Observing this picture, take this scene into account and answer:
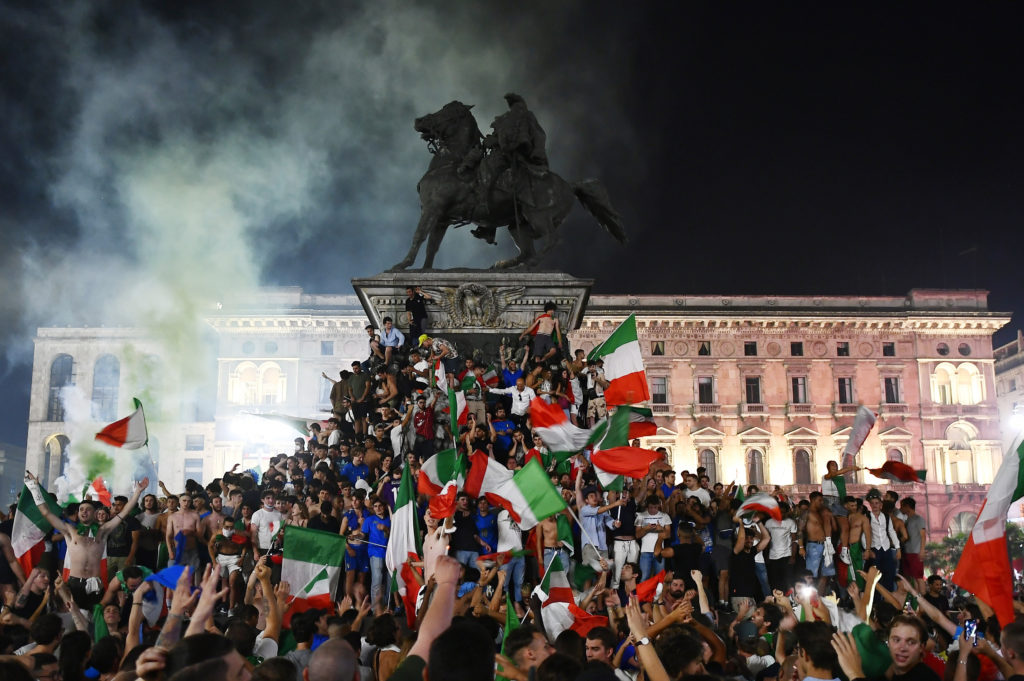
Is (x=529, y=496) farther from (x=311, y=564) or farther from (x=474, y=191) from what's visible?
(x=474, y=191)

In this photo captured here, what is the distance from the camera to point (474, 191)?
1667cm

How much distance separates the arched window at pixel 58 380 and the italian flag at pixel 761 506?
66.5 meters

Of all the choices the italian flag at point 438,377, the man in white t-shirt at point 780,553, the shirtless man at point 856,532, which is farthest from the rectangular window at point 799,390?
the man in white t-shirt at point 780,553

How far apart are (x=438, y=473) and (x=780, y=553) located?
418cm

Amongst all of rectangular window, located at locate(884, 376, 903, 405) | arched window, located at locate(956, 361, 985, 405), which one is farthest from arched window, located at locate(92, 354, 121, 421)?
arched window, located at locate(956, 361, 985, 405)

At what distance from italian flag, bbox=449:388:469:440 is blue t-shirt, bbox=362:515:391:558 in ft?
8.38

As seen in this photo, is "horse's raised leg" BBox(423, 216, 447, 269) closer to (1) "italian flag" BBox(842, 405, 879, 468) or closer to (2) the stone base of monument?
(2) the stone base of monument

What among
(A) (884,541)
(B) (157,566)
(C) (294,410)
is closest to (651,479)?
(A) (884,541)

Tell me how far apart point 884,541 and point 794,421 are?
5221cm

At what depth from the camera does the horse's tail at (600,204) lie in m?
17.5

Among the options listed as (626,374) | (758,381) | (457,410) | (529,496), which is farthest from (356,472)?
(758,381)

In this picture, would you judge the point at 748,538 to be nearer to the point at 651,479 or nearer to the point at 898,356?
the point at 651,479

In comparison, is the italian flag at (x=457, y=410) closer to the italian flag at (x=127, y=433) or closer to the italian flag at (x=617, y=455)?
the italian flag at (x=617, y=455)

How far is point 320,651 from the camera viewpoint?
428cm
